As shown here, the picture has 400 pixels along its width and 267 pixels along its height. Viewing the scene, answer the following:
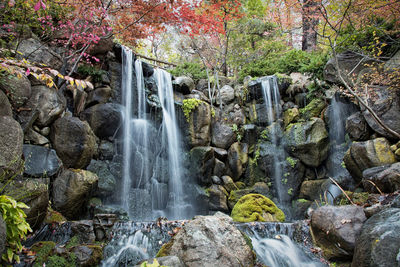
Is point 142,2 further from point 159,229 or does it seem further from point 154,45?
point 154,45

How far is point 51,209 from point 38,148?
5.59 feet

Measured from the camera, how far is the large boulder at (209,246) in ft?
11.7

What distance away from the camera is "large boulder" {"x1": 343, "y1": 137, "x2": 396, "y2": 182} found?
7859mm

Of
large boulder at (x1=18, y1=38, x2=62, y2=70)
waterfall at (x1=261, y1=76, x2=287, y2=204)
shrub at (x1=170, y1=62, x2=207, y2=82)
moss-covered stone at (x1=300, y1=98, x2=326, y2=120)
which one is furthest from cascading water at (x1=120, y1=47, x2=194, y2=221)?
moss-covered stone at (x1=300, y1=98, x2=326, y2=120)

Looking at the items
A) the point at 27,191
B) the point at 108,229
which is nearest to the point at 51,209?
the point at 27,191

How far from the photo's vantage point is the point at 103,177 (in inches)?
343

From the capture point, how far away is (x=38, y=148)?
656 cm

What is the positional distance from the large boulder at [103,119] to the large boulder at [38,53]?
1993 mm

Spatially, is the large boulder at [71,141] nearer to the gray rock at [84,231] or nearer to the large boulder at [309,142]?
the gray rock at [84,231]

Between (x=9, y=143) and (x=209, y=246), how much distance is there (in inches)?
193

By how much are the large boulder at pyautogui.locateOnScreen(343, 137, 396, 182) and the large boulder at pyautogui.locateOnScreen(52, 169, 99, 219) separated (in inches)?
351

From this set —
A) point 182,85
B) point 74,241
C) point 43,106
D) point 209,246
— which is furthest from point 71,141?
point 182,85

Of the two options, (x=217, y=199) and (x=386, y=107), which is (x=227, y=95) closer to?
(x=217, y=199)

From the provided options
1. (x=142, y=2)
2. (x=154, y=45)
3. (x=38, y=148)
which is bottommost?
(x=38, y=148)
